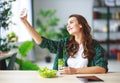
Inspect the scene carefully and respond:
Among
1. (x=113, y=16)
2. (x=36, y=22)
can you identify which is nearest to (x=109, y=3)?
(x=113, y=16)

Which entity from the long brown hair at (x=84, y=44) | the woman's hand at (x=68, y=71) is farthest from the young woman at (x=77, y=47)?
the woman's hand at (x=68, y=71)

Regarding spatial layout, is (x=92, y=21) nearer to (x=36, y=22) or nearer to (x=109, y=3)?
(x=109, y=3)

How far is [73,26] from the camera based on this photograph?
8.57 ft

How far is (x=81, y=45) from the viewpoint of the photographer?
8.66 feet

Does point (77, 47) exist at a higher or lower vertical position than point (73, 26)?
lower

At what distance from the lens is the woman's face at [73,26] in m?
2.61

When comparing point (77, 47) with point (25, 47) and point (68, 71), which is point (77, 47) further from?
point (25, 47)

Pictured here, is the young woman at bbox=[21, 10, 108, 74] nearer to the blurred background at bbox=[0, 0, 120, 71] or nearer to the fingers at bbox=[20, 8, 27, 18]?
the fingers at bbox=[20, 8, 27, 18]

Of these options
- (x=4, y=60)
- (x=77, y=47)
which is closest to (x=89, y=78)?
(x=77, y=47)

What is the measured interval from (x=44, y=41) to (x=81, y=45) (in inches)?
14.8

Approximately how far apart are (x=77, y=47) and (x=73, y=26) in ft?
0.70

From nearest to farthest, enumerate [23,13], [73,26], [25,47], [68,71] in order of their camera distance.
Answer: [68,71]
[23,13]
[73,26]
[25,47]

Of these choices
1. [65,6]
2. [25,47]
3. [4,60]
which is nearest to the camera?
[4,60]

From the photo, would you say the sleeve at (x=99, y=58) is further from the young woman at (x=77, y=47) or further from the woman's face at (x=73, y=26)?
the woman's face at (x=73, y=26)
